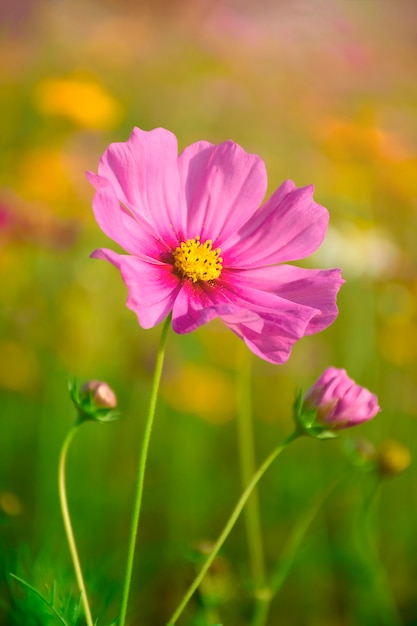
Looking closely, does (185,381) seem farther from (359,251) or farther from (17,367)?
(359,251)

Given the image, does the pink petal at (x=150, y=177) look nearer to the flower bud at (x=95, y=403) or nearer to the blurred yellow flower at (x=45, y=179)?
the flower bud at (x=95, y=403)

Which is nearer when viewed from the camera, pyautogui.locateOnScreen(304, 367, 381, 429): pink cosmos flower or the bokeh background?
pyautogui.locateOnScreen(304, 367, 381, 429): pink cosmos flower

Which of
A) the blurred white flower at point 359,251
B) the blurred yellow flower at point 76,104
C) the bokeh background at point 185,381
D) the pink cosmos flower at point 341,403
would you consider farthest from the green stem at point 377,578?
the blurred yellow flower at point 76,104

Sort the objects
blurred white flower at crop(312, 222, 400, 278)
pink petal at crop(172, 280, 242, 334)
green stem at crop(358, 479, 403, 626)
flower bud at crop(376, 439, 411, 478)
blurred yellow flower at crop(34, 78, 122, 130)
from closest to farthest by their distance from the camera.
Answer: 1. pink petal at crop(172, 280, 242, 334)
2. flower bud at crop(376, 439, 411, 478)
3. green stem at crop(358, 479, 403, 626)
4. blurred yellow flower at crop(34, 78, 122, 130)
5. blurred white flower at crop(312, 222, 400, 278)

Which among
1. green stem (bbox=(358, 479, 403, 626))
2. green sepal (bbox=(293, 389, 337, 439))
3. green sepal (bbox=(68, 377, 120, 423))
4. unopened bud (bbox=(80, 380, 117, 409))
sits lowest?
green stem (bbox=(358, 479, 403, 626))

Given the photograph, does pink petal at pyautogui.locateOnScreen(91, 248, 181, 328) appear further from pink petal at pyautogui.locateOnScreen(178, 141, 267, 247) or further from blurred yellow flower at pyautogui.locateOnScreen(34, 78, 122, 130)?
blurred yellow flower at pyautogui.locateOnScreen(34, 78, 122, 130)

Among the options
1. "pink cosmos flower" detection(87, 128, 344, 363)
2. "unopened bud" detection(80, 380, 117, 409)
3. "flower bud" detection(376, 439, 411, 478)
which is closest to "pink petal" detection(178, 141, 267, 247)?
"pink cosmos flower" detection(87, 128, 344, 363)

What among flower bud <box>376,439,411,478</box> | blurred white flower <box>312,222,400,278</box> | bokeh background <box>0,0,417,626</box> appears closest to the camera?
flower bud <box>376,439,411,478</box>
